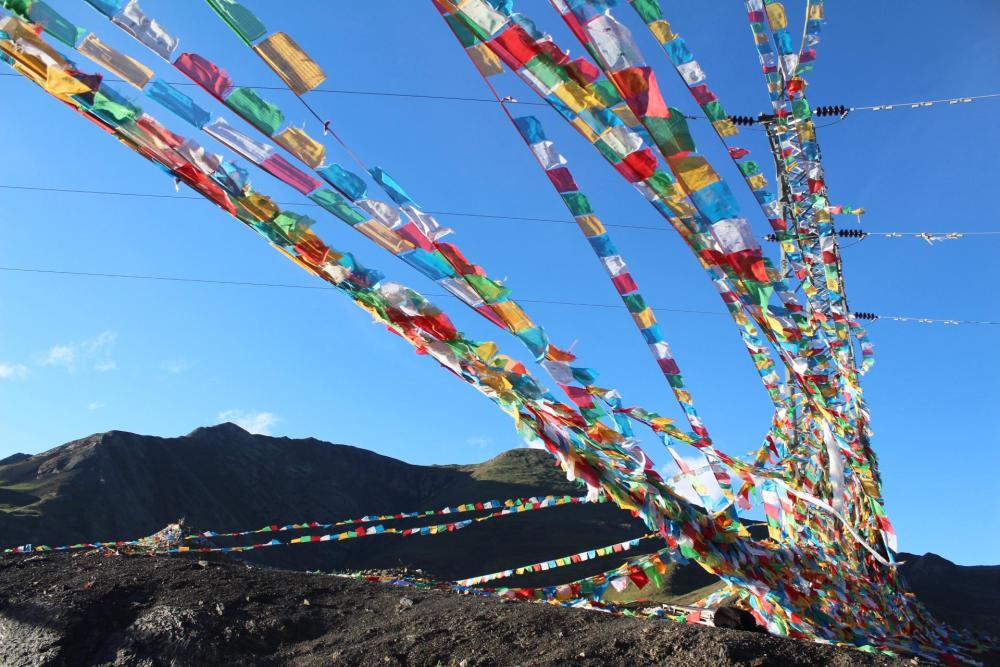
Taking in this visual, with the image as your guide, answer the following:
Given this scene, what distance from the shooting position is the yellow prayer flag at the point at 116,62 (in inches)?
125

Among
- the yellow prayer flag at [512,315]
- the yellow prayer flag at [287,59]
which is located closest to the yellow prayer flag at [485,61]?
the yellow prayer flag at [287,59]

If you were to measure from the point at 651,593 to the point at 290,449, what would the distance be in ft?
108

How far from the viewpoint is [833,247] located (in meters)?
9.66

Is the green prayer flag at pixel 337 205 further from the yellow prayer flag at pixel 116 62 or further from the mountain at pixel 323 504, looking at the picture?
the mountain at pixel 323 504

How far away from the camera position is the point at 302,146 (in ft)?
11.0

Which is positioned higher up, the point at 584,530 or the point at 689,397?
the point at 689,397

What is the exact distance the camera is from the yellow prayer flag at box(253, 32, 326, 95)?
3035mm

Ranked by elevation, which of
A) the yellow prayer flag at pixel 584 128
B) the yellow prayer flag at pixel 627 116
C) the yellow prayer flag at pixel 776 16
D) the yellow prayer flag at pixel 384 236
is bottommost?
the yellow prayer flag at pixel 384 236

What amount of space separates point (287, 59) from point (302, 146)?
43 centimetres

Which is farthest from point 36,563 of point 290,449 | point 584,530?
point 290,449

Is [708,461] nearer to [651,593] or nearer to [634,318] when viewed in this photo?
[634,318]

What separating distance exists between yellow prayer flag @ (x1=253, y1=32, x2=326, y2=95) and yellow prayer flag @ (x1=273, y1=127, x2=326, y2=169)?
290mm

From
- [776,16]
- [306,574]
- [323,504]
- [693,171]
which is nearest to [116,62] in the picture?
[693,171]

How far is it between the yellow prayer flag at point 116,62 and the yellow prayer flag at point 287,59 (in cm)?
67
